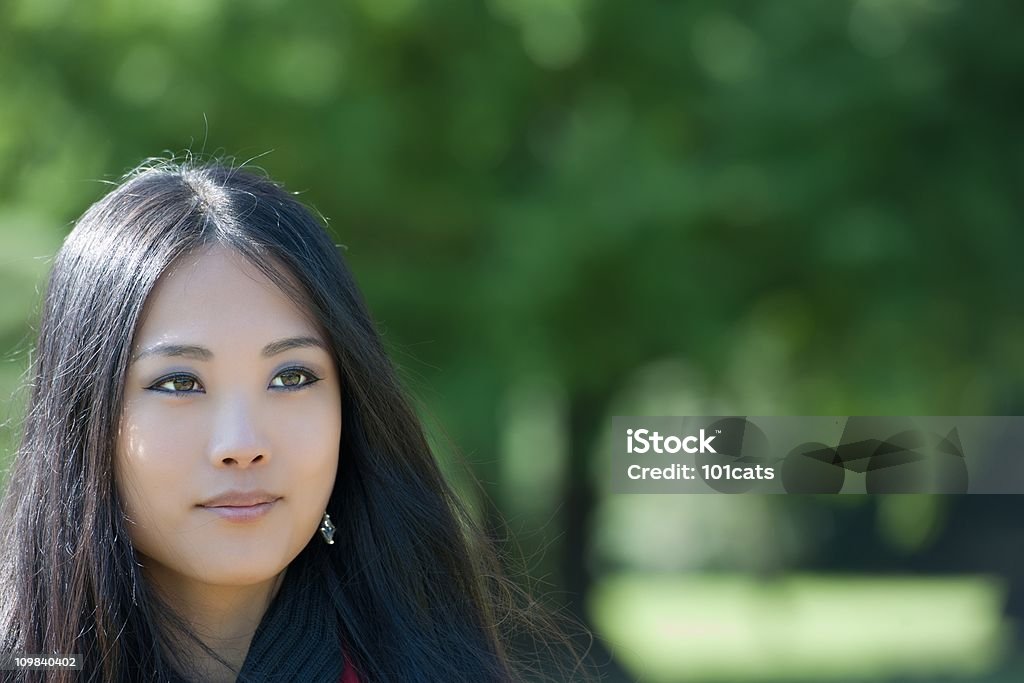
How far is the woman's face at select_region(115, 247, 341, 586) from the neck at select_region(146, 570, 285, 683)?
0.28 feet

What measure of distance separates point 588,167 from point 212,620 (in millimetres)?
4850

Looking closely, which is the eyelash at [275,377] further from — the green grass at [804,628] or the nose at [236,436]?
the green grass at [804,628]

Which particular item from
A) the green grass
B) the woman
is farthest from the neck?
the green grass

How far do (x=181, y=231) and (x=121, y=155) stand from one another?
15.4 ft

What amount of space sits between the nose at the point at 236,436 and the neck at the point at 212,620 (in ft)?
0.94

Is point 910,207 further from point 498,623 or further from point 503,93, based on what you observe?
point 498,623

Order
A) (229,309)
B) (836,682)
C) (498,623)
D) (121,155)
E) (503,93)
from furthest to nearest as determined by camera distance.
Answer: (836,682)
(503,93)
(121,155)
(498,623)
(229,309)

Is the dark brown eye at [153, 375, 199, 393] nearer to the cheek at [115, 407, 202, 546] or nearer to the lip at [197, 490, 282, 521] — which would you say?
the cheek at [115, 407, 202, 546]

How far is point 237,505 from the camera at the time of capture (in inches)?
73.4

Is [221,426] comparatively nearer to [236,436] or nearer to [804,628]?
[236,436]

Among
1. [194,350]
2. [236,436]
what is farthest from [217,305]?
[236,436]

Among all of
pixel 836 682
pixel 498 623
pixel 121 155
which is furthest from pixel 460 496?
pixel 836 682

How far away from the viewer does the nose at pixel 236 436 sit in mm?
1826

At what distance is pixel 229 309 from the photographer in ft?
6.20
